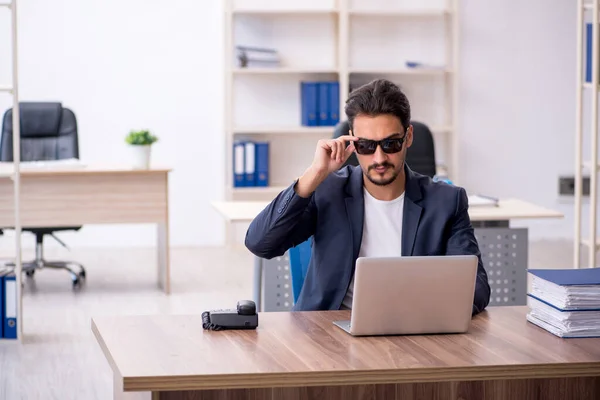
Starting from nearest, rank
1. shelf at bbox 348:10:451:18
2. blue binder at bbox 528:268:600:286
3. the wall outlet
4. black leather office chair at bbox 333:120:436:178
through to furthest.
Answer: blue binder at bbox 528:268:600:286 < black leather office chair at bbox 333:120:436:178 < shelf at bbox 348:10:451:18 < the wall outlet

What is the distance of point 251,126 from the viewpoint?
7.43 metres

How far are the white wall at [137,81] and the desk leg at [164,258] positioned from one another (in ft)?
4.88

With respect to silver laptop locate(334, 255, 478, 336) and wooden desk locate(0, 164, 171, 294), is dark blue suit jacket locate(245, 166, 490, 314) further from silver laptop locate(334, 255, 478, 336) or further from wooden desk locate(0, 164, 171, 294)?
wooden desk locate(0, 164, 171, 294)

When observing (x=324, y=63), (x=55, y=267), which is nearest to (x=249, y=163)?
(x=324, y=63)

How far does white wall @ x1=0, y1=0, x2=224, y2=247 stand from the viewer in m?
7.23

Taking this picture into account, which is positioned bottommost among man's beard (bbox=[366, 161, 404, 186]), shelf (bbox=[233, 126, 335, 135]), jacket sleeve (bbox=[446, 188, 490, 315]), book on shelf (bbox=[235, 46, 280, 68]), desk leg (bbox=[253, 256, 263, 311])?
desk leg (bbox=[253, 256, 263, 311])

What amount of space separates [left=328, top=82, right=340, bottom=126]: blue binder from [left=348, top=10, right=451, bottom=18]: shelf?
54 centimetres

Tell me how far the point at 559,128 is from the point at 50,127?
3.86 m

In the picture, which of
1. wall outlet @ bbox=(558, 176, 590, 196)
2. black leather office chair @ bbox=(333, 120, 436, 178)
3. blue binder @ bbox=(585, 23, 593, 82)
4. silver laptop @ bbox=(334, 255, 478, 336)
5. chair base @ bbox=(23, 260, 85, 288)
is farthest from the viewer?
wall outlet @ bbox=(558, 176, 590, 196)

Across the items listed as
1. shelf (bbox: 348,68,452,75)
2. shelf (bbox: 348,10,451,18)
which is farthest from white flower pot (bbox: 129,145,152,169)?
shelf (bbox: 348,10,451,18)

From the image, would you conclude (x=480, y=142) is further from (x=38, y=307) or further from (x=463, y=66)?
(x=38, y=307)

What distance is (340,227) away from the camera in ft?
9.31

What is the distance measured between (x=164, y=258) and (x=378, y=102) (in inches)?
133

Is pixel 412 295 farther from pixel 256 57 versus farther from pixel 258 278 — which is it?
pixel 256 57
